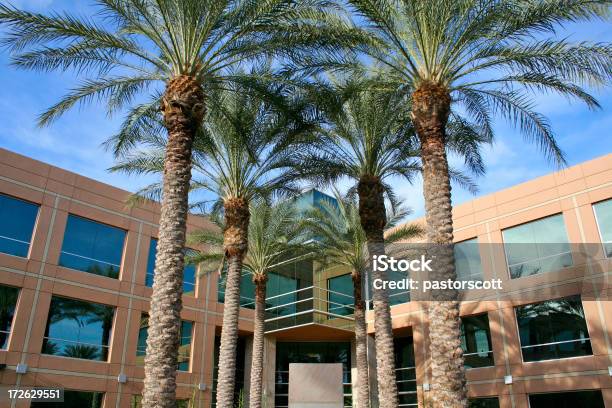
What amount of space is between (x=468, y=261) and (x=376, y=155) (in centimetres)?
1332

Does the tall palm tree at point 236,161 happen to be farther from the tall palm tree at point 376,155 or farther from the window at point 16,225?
the window at point 16,225

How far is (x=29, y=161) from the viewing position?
23.1m

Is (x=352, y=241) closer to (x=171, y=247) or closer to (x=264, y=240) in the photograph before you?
(x=264, y=240)

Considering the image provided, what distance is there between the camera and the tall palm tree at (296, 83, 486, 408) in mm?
14969

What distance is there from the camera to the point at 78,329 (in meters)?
23.4

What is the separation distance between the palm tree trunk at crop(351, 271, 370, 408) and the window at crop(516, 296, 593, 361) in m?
6.87

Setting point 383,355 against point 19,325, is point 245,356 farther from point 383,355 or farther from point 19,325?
point 383,355

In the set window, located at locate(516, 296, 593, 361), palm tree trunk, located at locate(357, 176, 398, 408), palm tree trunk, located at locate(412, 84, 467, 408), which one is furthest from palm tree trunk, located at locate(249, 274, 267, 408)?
palm tree trunk, located at locate(412, 84, 467, 408)

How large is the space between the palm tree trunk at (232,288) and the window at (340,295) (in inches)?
596

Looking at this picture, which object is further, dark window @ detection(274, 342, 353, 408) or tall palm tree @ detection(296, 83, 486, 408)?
dark window @ detection(274, 342, 353, 408)

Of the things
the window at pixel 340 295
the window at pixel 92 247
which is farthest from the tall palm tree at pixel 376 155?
the window at pixel 340 295

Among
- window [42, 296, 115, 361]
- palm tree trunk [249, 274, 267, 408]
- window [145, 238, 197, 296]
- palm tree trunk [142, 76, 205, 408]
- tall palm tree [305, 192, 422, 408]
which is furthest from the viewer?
window [145, 238, 197, 296]

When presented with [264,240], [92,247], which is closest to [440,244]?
[264,240]

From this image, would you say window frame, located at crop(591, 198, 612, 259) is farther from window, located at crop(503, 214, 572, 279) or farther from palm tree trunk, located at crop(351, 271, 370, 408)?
palm tree trunk, located at crop(351, 271, 370, 408)
